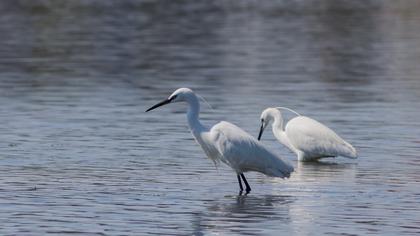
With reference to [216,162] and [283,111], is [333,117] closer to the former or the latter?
[283,111]

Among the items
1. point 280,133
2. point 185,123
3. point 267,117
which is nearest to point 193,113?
point 280,133

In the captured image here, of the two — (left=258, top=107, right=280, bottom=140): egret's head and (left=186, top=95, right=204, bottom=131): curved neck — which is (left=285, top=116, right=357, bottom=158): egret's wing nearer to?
(left=258, top=107, right=280, bottom=140): egret's head

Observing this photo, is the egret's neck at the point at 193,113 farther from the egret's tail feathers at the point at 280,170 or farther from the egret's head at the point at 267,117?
the egret's head at the point at 267,117

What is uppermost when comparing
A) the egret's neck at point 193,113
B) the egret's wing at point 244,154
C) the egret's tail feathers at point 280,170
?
the egret's neck at point 193,113

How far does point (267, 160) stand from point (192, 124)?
35.0 inches

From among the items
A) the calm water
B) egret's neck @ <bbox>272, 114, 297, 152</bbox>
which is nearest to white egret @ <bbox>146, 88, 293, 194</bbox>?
the calm water

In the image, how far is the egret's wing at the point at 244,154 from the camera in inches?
575

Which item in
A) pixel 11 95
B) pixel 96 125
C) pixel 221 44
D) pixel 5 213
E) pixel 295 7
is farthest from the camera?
pixel 295 7

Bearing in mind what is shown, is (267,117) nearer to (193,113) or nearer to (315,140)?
(315,140)

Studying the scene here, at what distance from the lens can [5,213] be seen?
1284cm

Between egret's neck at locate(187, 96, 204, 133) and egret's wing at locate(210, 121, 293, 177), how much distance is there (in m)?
0.18

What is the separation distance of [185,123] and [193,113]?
5.84m

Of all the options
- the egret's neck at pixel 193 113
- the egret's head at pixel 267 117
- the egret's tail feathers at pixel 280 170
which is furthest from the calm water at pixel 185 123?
the egret's neck at pixel 193 113

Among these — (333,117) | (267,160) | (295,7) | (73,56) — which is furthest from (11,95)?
(295,7)
